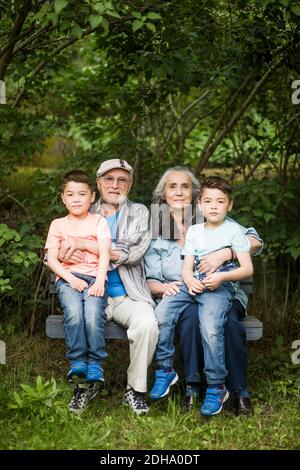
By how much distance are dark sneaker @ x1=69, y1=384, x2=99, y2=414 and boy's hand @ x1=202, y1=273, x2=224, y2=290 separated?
0.88 meters

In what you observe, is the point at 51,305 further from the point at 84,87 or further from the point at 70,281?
the point at 84,87

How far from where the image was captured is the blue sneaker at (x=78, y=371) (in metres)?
3.89

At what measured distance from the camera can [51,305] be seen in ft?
17.8

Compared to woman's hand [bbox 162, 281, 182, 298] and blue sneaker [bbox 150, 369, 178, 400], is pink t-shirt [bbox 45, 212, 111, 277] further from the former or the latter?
blue sneaker [bbox 150, 369, 178, 400]

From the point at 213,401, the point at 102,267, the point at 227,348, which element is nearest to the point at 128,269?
the point at 102,267

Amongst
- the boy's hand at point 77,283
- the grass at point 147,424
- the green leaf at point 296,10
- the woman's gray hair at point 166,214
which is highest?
the green leaf at point 296,10

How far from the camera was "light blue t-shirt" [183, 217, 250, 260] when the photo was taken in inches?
164

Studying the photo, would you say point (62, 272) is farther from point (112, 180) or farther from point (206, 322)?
point (206, 322)

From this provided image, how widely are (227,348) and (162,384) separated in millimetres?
415

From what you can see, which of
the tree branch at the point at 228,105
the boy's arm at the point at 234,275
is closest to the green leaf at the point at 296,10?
the boy's arm at the point at 234,275

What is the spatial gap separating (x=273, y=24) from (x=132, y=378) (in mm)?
2594

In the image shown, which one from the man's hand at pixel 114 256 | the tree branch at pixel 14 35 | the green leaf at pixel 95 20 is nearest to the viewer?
the green leaf at pixel 95 20

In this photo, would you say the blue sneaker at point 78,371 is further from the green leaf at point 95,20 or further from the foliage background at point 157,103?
the green leaf at point 95,20

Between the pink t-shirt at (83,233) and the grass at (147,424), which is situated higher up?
the pink t-shirt at (83,233)
